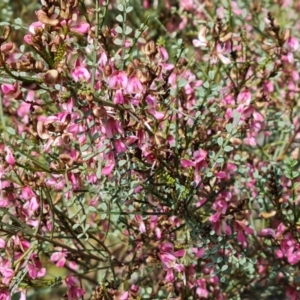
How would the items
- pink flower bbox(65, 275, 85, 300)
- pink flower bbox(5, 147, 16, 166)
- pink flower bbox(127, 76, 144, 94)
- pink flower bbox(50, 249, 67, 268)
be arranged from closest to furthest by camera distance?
pink flower bbox(127, 76, 144, 94) → pink flower bbox(5, 147, 16, 166) → pink flower bbox(65, 275, 85, 300) → pink flower bbox(50, 249, 67, 268)

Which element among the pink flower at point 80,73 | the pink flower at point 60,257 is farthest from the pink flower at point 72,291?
the pink flower at point 80,73

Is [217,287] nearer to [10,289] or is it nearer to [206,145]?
[206,145]

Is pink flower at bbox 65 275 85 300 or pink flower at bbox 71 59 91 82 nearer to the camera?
pink flower at bbox 71 59 91 82

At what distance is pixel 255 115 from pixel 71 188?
0.50 metres

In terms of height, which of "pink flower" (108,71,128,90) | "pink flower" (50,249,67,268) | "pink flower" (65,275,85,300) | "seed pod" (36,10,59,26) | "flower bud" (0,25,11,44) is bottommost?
"pink flower" (50,249,67,268)

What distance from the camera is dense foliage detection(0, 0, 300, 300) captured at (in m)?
1.30

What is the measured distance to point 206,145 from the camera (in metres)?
1.62

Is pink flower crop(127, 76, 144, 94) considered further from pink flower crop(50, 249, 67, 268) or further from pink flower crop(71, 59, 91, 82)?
pink flower crop(50, 249, 67, 268)

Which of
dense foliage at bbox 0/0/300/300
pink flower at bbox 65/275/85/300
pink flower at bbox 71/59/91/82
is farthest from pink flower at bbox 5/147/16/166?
pink flower at bbox 65/275/85/300

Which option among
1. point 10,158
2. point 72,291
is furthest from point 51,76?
point 72,291

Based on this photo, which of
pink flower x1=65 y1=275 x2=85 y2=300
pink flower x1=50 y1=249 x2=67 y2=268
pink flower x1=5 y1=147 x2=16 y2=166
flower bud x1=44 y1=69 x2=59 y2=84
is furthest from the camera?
pink flower x1=50 y1=249 x2=67 y2=268

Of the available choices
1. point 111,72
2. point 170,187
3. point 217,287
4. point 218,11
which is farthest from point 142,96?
point 218,11

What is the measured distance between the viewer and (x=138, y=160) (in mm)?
1426

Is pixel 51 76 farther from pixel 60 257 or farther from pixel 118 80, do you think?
pixel 60 257
